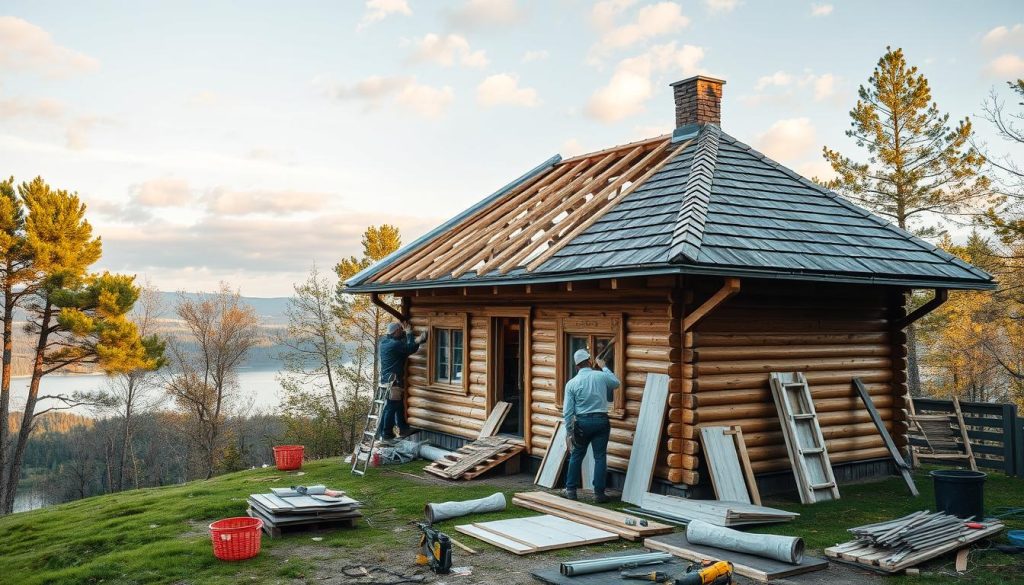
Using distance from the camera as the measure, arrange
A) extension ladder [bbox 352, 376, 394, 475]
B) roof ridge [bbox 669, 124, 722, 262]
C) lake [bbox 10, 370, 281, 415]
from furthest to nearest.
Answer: lake [bbox 10, 370, 281, 415] → extension ladder [bbox 352, 376, 394, 475] → roof ridge [bbox 669, 124, 722, 262]

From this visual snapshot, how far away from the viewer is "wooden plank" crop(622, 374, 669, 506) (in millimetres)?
9852

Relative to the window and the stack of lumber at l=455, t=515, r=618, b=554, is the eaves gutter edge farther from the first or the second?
the stack of lumber at l=455, t=515, r=618, b=554

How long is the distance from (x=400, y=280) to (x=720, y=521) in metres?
7.99

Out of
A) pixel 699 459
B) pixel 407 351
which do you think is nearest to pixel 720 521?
pixel 699 459

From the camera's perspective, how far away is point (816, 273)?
9859 mm

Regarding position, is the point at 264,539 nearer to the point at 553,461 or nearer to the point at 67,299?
the point at 553,461

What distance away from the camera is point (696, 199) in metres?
10.6

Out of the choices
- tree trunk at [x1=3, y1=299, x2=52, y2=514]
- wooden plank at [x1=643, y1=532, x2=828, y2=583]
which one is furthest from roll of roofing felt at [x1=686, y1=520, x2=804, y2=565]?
tree trunk at [x1=3, y1=299, x2=52, y2=514]

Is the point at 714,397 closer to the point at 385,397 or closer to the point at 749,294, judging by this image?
the point at 749,294

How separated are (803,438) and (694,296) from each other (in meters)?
2.60

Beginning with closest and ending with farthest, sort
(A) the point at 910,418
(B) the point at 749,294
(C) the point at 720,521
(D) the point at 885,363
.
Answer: (C) the point at 720,521 → (B) the point at 749,294 → (D) the point at 885,363 → (A) the point at 910,418

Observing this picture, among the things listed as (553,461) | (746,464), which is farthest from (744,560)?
(553,461)

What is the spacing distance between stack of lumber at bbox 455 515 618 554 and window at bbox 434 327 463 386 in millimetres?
5555

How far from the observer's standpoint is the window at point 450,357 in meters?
14.5
